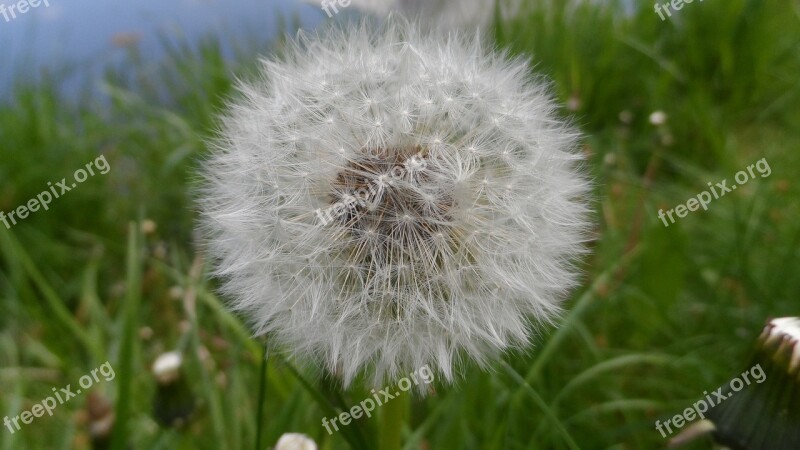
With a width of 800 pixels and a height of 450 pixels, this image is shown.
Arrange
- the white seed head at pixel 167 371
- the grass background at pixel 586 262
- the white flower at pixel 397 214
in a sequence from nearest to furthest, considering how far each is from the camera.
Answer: the white flower at pixel 397 214
the white seed head at pixel 167 371
the grass background at pixel 586 262

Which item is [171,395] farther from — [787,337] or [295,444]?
[787,337]

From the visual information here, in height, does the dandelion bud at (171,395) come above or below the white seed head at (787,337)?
above

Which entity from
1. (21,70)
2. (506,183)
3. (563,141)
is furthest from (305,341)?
(21,70)

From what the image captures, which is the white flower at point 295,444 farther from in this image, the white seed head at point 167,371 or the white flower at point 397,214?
the white seed head at point 167,371

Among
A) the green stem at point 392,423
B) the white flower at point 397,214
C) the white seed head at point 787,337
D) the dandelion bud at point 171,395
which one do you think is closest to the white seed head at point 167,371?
the dandelion bud at point 171,395

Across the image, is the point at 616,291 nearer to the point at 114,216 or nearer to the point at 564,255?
the point at 564,255

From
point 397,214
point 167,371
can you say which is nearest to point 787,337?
point 397,214

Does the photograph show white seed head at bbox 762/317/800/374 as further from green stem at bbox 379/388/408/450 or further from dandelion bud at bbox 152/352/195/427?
dandelion bud at bbox 152/352/195/427
